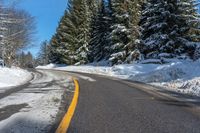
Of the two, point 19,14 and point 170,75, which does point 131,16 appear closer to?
point 19,14

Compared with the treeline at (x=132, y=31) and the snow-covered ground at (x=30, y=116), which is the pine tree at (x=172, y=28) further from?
the snow-covered ground at (x=30, y=116)

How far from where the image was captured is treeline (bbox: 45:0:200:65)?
103 ft

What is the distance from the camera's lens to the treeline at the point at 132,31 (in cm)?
3139

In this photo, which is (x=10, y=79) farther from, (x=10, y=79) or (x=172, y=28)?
(x=172, y=28)

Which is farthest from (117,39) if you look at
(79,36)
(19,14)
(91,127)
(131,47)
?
(91,127)

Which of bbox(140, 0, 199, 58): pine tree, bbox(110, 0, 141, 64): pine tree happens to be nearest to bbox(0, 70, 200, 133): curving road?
bbox(140, 0, 199, 58): pine tree

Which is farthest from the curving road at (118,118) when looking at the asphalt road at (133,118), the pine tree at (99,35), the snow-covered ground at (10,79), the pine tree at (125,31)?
the pine tree at (99,35)

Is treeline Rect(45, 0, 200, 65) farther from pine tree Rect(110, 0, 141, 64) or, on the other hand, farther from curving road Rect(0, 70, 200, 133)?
curving road Rect(0, 70, 200, 133)

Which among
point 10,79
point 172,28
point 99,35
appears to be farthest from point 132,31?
point 10,79

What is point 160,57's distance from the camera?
104 feet

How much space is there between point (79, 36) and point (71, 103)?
45125 mm

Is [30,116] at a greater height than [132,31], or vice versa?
[132,31]

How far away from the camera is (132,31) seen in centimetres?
3750

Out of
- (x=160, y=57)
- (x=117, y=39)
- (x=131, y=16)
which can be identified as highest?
(x=131, y=16)
